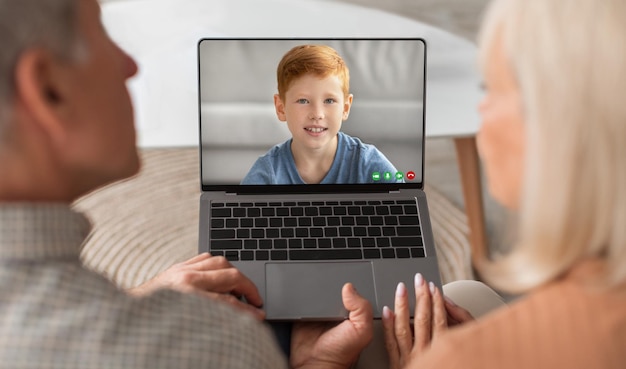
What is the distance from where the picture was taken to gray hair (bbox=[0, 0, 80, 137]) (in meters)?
0.74

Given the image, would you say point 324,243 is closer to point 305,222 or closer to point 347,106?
point 305,222

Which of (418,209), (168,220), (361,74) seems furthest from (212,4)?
(418,209)

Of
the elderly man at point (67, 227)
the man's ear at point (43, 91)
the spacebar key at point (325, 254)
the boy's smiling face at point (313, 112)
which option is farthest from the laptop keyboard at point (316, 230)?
the man's ear at point (43, 91)

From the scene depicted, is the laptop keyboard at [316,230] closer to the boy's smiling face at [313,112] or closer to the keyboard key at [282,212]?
the keyboard key at [282,212]

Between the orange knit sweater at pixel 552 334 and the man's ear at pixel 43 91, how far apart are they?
394 millimetres

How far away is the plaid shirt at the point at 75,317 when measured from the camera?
0.75 metres

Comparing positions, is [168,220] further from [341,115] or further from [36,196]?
[36,196]

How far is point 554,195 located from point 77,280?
1.39 feet

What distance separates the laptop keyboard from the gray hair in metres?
0.72

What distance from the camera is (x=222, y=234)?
4.86ft

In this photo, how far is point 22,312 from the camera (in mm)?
750

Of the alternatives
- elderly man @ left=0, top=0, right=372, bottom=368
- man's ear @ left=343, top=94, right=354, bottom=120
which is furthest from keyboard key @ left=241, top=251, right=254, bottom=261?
elderly man @ left=0, top=0, right=372, bottom=368

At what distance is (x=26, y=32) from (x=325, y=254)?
79 cm

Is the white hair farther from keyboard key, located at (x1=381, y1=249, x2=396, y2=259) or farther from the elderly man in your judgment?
keyboard key, located at (x1=381, y1=249, x2=396, y2=259)
